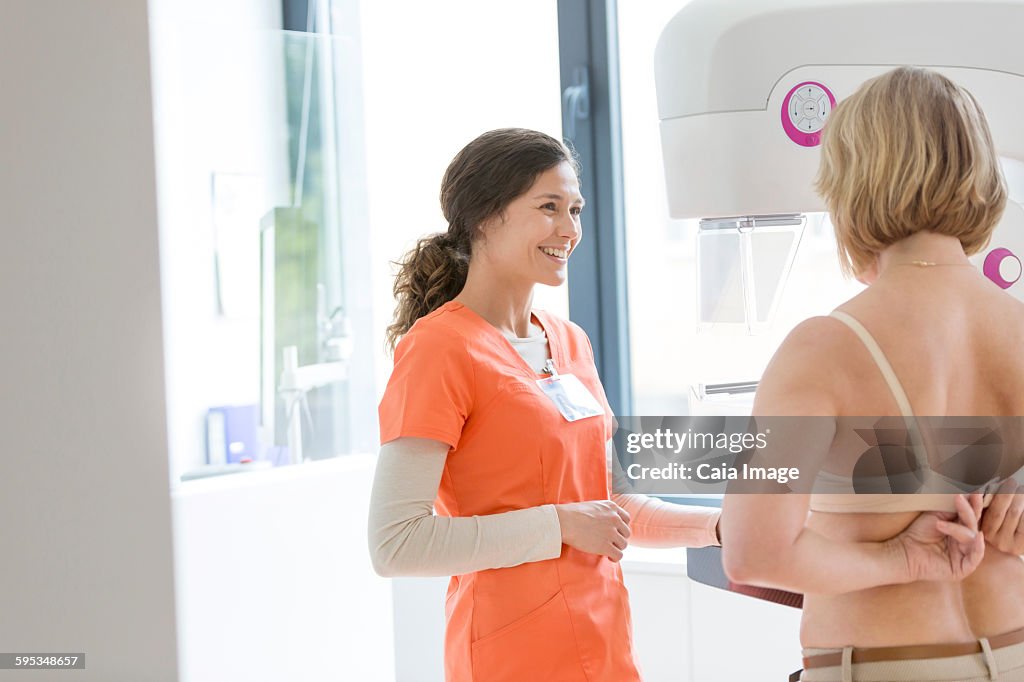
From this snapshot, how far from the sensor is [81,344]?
3.42ft

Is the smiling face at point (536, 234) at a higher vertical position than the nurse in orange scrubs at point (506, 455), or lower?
higher

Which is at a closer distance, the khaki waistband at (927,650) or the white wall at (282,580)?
the khaki waistband at (927,650)

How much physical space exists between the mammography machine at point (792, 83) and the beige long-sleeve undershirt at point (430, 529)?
1.48 feet

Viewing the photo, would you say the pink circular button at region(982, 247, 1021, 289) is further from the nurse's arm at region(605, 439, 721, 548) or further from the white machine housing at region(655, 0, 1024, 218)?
the nurse's arm at region(605, 439, 721, 548)

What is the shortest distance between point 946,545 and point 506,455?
1.85ft

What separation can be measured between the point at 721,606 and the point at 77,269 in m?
1.50

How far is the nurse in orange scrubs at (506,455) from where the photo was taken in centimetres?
124

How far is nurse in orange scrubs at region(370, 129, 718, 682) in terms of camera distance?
4.07 ft

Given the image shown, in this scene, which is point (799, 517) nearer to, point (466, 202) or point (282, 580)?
point (466, 202)

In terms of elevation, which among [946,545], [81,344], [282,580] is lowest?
[282,580]

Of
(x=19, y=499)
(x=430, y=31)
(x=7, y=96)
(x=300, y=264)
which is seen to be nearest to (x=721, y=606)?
(x=300, y=264)

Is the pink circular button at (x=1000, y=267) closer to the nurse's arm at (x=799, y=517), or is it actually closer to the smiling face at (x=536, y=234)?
the nurse's arm at (x=799, y=517)

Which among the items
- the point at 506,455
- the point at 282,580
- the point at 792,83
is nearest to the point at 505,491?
the point at 506,455

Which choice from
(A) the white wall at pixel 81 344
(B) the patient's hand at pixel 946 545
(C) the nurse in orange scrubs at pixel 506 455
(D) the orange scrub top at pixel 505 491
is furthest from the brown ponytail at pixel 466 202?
(B) the patient's hand at pixel 946 545
